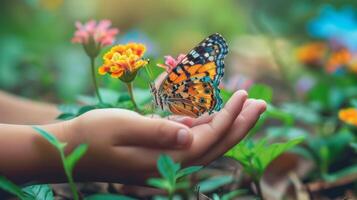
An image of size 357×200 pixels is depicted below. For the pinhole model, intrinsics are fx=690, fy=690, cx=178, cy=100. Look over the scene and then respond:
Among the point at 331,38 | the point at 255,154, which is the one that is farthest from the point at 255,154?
the point at 331,38

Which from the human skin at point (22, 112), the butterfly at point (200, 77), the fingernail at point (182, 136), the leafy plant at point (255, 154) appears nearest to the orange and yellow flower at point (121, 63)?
the butterfly at point (200, 77)

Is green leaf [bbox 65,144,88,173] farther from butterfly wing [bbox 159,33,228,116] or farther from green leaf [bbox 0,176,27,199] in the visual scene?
butterfly wing [bbox 159,33,228,116]

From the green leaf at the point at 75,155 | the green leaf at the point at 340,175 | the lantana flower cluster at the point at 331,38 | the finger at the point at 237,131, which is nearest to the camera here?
the green leaf at the point at 75,155

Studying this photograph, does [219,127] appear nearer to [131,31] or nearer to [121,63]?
[121,63]

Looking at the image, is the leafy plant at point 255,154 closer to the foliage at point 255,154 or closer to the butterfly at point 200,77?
the foliage at point 255,154

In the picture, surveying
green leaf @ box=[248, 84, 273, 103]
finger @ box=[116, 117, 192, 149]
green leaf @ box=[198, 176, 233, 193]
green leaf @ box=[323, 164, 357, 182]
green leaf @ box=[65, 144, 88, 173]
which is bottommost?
green leaf @ box=[65, 144, 88, 173]

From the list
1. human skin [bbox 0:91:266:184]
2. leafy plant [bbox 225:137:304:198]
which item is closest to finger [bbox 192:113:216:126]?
human skin [bbox 0:91:266:184]

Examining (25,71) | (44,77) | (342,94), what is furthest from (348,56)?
(25,71)

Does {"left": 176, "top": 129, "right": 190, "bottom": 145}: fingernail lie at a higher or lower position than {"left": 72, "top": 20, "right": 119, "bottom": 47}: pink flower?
lower
